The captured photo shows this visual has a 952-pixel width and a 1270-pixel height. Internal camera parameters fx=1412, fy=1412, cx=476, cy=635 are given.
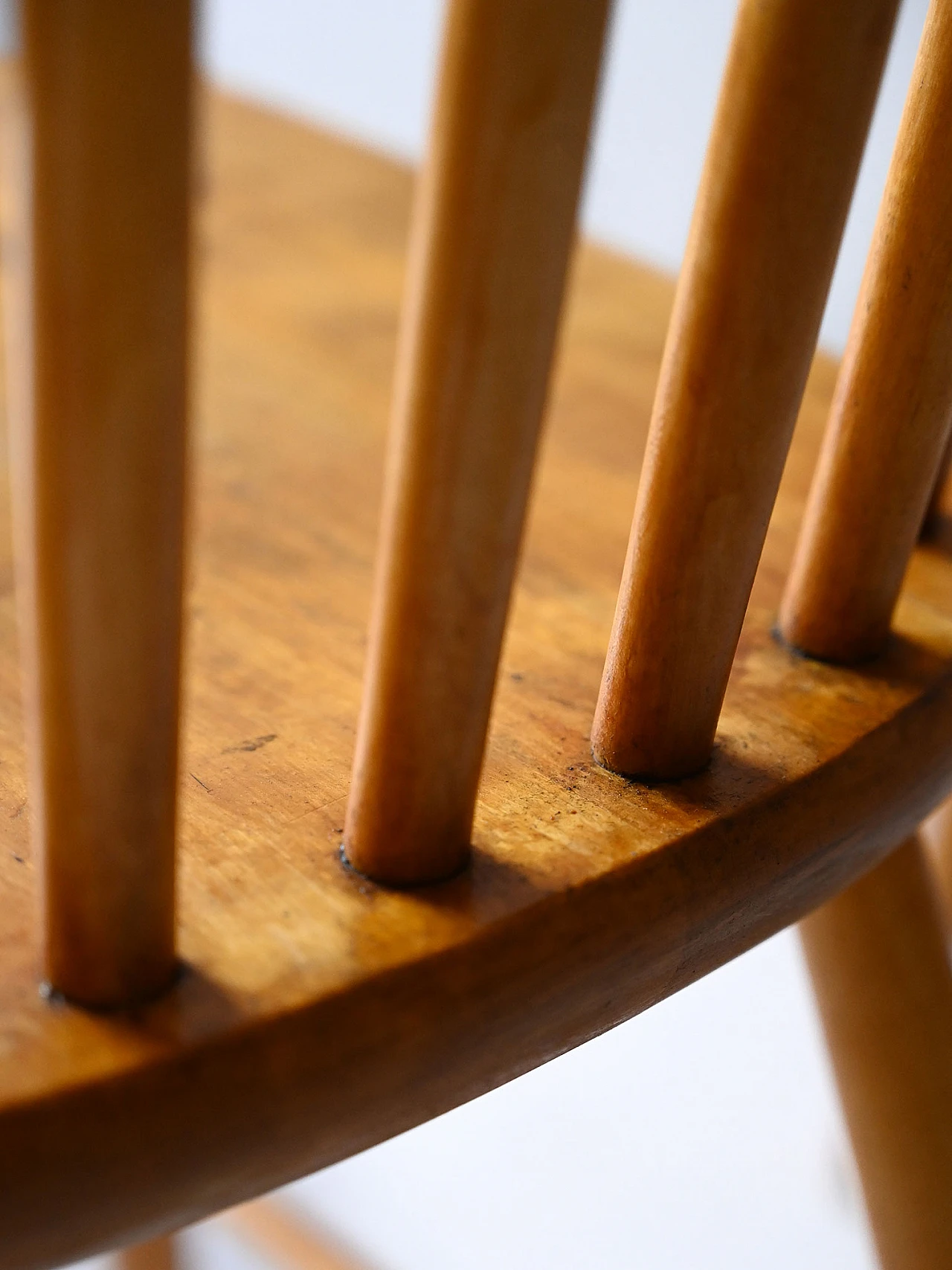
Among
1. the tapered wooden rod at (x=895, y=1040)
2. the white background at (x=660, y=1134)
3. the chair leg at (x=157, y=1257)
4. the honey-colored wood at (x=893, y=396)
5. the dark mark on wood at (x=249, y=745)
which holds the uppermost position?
the honey-colored wood at (x=893, y=396)

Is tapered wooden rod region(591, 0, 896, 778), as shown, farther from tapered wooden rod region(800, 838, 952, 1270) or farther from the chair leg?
the chair leg

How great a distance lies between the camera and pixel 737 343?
213mm

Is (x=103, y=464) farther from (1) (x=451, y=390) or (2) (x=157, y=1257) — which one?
(2) (x=157, y=1257)

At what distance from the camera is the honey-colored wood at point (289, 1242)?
79 centimetres

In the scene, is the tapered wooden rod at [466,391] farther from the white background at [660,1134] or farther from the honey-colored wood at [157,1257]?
the white background at [660,1134]

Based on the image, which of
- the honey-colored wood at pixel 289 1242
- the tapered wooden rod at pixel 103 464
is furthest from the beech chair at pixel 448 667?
the honey-colored wood at pixel 289 1242

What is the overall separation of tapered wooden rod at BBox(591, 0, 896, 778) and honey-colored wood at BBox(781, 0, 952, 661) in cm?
5

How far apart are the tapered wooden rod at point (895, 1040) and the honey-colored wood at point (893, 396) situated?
0.38 ft

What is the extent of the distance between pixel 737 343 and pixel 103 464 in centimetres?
10

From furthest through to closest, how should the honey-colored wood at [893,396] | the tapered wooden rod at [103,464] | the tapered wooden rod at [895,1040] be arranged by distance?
the tapered wooden rod at [895,1040], the honey-colored wood at [893,396], the tapered wooden rod at [103,464]

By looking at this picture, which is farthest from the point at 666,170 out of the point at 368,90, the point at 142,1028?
the point at 142,1028

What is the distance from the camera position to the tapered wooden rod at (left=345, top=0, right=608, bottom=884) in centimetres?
17

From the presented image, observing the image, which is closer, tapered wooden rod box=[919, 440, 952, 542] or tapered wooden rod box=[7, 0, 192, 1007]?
tapered wooden rod box=[7, 0, 192, 1007]

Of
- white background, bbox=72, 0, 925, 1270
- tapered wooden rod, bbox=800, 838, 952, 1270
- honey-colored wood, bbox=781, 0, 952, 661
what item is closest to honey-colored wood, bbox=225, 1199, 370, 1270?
white background, bbox=72, 0, 925, 1270
